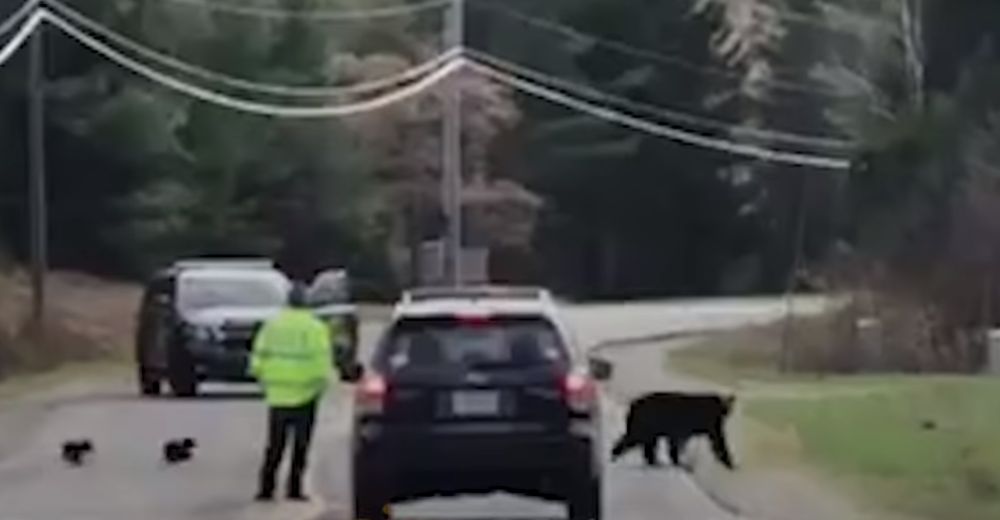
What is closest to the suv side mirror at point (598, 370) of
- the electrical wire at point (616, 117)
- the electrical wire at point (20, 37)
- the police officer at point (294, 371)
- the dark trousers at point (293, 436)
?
the police officer at point (294, 371)

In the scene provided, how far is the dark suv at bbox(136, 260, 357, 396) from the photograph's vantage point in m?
38.5

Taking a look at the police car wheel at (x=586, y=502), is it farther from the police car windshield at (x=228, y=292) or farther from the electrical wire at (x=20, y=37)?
the electrical wire at (x=20, y=37)

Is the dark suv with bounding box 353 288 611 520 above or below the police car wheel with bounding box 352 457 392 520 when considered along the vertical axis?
above

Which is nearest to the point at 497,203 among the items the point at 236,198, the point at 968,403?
the point at 236,198

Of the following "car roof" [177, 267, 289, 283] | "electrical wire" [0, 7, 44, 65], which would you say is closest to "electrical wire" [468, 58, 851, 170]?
"electrical wire" [0, 7, 44, 65]

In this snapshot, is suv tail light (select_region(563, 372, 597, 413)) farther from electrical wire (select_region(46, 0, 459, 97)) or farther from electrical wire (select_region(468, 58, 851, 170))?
electrical wire (select_region(468, 58, 851, 170))

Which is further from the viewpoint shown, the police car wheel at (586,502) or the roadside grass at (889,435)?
the roadside grass at (889,435)

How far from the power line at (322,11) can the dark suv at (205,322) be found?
114 ft

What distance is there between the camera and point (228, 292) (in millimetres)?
39781

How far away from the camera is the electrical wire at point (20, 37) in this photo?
5653cm

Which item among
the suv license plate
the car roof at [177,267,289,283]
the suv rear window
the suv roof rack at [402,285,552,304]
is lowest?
the suv license plate

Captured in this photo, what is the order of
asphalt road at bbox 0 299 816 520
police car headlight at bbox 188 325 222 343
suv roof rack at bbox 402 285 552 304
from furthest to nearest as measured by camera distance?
police car headlight at bbox 188 325 222 343
asphalt road at bbox 0 299 816 520
suv roof rack at bbox 402 285 552 304

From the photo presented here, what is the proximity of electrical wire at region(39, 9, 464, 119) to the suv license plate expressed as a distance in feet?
131

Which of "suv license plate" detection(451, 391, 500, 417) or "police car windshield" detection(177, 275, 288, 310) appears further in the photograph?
"police car windshield" detection(177, 275, 288, 310)
